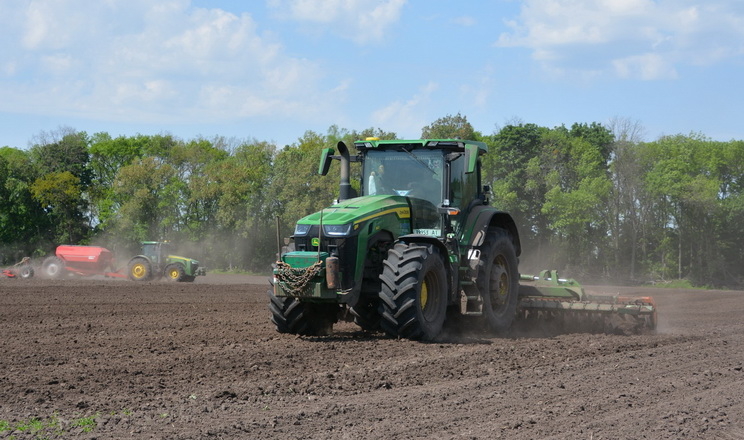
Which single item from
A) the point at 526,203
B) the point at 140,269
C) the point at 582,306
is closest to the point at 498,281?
the point at 582,306

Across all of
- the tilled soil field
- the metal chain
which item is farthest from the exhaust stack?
the tilled soil field

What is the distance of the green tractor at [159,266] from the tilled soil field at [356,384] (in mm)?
16651

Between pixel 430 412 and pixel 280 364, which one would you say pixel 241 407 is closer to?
pixel 430 412

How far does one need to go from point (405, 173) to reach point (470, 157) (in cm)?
103

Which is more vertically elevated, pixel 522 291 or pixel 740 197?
pixel 740 197

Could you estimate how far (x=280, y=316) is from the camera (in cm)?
1082

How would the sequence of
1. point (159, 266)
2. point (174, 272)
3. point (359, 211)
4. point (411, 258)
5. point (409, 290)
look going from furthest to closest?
point (174, 272) < point (159, 266) < point (359, 211) < point (411, 258) < point (409, 290)

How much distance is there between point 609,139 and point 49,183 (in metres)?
39.7

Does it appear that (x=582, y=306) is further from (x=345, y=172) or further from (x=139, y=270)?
(x=139, y=270)

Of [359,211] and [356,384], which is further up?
[359,211]

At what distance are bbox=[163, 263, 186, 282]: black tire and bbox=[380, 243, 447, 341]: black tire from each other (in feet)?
69.5

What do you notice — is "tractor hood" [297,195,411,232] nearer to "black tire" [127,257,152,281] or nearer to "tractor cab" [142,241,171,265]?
"black tire" [127,257,152,281]

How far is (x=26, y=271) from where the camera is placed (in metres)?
31.6

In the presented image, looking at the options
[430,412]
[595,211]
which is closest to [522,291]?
[430,412]
